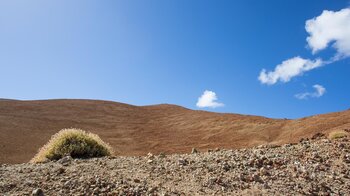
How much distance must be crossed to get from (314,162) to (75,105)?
148 feet

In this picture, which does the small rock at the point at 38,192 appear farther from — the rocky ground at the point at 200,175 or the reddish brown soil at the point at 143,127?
the reddish brown soil at the point at 143,127

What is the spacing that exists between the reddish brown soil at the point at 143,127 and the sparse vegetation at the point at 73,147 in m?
14.0

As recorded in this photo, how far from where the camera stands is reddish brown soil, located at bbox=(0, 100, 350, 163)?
28.0 meters

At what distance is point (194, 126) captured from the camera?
39.7m

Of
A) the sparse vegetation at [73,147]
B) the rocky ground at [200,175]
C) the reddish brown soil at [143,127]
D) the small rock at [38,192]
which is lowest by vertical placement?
the small rock at [38,192]

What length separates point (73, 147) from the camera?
10977 millimetres

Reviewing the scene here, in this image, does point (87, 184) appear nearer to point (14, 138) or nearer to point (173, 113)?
point (14, 138)

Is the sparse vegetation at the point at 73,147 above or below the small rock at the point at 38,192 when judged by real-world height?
above

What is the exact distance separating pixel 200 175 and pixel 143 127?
3355cm

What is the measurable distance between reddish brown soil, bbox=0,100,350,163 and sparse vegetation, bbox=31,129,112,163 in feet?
45.9

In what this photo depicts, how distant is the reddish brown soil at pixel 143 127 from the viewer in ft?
92.0

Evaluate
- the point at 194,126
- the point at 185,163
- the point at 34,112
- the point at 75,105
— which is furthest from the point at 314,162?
the point at 75,105

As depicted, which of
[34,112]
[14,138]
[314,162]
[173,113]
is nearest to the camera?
[314,162]

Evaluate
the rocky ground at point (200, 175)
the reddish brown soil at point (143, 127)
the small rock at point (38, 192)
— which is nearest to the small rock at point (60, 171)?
the rocky ground at point (200, 175)
